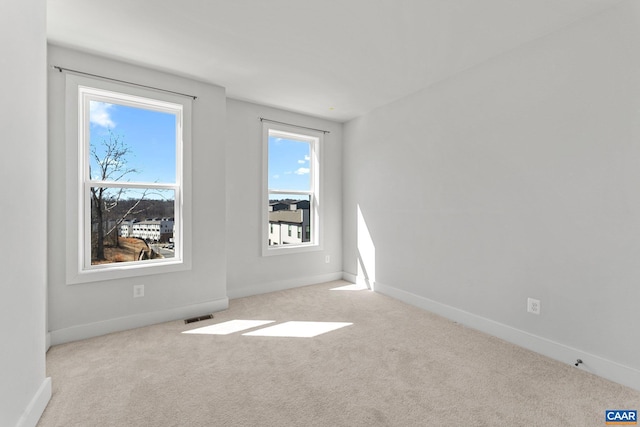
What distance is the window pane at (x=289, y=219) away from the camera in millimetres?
4082

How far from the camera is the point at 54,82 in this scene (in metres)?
2.42

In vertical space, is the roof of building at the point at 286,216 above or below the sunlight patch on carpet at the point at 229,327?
above

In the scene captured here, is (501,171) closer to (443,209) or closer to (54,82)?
(443,209)

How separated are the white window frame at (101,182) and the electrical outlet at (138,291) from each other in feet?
0.40

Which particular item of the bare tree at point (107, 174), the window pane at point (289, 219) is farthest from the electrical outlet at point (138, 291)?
the window pane at point (289, 219)

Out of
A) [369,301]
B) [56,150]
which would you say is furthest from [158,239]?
[369,301]

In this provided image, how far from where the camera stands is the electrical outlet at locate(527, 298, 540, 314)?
236cm

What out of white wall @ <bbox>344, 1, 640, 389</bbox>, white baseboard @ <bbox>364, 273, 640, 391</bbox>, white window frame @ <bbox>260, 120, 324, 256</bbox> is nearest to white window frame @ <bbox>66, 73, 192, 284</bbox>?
white window frame @ <bbox>260, 120, 324, 256</bbox>

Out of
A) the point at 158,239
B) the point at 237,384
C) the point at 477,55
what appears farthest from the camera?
the point at 158,239

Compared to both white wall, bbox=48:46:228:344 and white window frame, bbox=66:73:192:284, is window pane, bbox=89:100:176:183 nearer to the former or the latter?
white window frame, bbox=66:73:192:284

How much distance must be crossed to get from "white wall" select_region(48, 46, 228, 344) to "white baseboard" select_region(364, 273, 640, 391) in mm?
2425

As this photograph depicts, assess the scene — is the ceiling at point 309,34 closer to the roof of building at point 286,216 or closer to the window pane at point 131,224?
the window pane at point 131,224

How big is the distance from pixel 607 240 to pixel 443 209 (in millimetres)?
1331

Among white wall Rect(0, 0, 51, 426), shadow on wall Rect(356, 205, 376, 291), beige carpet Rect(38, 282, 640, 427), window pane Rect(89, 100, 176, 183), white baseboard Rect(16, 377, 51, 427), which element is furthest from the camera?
shadow on wall Rect(356, 205, 376, 291)
